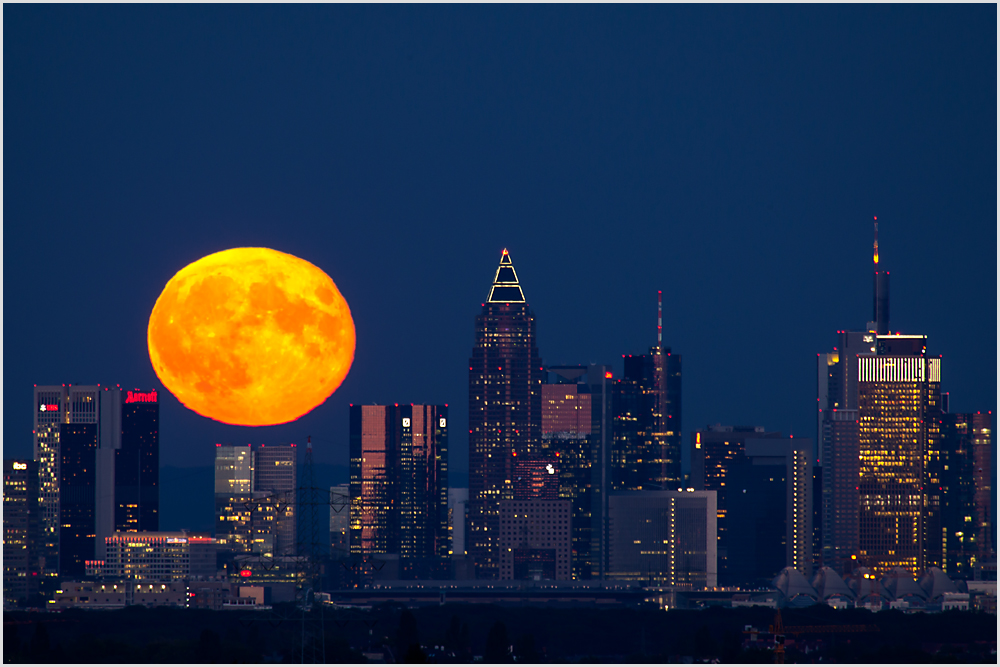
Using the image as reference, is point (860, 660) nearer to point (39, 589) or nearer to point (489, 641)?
point (489, 641)

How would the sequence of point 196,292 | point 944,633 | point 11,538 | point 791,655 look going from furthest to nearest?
point 11,538, point 944,633, point 791,655, point 196,292

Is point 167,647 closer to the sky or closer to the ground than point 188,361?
closer to the ground

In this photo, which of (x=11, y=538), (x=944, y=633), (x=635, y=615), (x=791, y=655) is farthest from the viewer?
(x=11, y=538)

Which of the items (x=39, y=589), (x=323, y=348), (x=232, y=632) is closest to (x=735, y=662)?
(x=232, y=632)

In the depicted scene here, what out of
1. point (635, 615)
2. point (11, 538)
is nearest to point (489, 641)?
point (635, 615)

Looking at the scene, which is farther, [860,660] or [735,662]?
[860,660]

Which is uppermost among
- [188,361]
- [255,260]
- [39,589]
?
[255,260]
